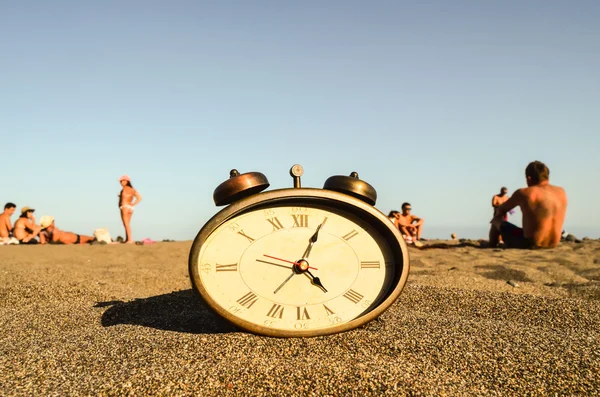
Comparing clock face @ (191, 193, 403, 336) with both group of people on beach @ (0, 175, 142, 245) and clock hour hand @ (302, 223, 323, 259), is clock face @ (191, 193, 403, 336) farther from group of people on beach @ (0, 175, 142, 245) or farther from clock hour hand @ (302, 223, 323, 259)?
group of people on beach @ (0, 175, 142, 245)

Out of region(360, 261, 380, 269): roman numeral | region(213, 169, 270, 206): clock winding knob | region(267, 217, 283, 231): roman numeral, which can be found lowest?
region(360, 261, 380, 269): roman numeral

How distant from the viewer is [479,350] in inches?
76.9

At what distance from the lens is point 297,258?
6.91 ft

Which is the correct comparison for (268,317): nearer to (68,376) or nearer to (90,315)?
Result: (68,376)

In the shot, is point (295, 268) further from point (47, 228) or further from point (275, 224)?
point (47, 228)

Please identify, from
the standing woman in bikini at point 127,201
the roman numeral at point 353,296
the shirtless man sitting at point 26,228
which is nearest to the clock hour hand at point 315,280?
the roman numeral at point 353,296

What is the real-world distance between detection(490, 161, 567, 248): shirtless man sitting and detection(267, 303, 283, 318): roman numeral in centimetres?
575

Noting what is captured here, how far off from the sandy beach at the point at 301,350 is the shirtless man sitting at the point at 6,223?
7.73m

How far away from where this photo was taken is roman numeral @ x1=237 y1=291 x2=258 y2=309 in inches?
79.7

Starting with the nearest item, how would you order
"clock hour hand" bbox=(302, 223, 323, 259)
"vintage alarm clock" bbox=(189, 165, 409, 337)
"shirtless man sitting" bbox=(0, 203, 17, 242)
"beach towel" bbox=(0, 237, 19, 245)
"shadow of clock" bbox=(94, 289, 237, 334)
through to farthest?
1. "vintage alarm clock" bbox=(189, 165, 409, 337)
2. "clock hour hand" bbox=(302, 223, 323, 259)
3. "shadow of clock" bbox=(94, 289, 237, 334)
4. "beach towel" bbox=(0, 237, 19, 245)
5. "shirtless man sitting" bbox=(0, 203, 17, 242)

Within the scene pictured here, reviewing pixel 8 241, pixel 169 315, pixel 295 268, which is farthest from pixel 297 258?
pixel 8 241

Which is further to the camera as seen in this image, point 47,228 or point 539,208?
point 47,228

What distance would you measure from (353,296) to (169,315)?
1307 mm

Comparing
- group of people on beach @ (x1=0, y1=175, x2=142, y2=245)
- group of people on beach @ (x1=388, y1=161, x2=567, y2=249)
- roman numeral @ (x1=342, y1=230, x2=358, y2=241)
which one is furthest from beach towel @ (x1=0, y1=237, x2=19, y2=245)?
roman numeral @ (x1=342, y1=230, x2=358, y2=241)
